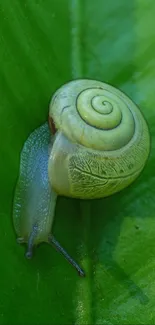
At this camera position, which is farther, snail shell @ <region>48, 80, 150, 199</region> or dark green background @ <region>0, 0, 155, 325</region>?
snail shell @ <region>48, 80, 150, 199</region>

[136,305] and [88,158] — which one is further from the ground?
[88,158]

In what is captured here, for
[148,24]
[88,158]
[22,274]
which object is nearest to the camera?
[22,274]

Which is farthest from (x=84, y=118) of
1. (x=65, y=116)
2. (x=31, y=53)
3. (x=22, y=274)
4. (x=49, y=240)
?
(x=22, y=274)

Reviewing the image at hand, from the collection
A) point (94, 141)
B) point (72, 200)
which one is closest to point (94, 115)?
point (94, 141)

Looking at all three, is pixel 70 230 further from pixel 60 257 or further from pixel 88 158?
pixel 88 158

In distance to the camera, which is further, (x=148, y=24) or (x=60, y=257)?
(x=148, y=24)

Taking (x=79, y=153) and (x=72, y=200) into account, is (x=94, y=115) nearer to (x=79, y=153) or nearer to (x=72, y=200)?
(x=79, y=153)

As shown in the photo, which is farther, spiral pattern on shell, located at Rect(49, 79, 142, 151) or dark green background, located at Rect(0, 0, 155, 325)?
spiral pattern on shell, located at Rect(49, 79, 142, 151)

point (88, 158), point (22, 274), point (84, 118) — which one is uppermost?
point (84, 118)
